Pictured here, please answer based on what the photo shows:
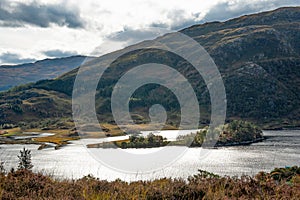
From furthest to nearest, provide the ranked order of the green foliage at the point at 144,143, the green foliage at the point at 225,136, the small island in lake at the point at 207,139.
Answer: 1. the green foliage at the point at 225,136
2. the small island in lake at the point at 207,139
3. the green foliage at the point at 144,143

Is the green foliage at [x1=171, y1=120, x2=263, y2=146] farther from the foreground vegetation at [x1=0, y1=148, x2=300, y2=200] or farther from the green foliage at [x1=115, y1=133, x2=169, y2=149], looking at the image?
the foreground vegetation at [x1=0, y1=148, x2=300, y2=200]

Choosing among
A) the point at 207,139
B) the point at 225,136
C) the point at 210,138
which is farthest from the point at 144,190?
the point at 225,136

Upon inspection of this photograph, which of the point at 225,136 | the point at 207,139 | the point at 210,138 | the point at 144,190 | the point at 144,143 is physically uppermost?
the point at 144,190

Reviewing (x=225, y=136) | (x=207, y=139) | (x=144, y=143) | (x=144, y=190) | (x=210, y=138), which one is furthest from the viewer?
(x=210, y=138)

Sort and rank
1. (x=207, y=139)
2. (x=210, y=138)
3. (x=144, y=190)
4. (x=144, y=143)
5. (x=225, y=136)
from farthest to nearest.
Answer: (x=210, y=138)
(x=225, y=136)
(x=207, y=139)
(x=144, y=143)
(x=144, y=190)

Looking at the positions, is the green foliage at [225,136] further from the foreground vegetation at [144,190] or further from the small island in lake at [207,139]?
the foreground vegetation at [144,190]

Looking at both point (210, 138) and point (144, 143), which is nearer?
point (144, 143)

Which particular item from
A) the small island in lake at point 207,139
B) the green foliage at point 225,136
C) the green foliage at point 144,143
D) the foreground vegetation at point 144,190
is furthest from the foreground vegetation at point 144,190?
the green foliage at point 225,136

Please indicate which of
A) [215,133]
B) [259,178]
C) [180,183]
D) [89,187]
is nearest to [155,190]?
[180,183]

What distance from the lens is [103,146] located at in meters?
138

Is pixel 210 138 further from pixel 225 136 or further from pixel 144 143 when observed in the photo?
pixel 144 143

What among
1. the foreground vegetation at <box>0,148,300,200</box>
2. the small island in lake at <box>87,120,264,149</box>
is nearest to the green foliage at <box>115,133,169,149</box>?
the small island in lake at <box>87,120,264,149</box>

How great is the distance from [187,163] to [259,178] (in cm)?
8024

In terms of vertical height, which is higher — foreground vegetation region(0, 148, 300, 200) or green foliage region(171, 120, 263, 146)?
foreground vegetation region(0, 148, 300, 200)
